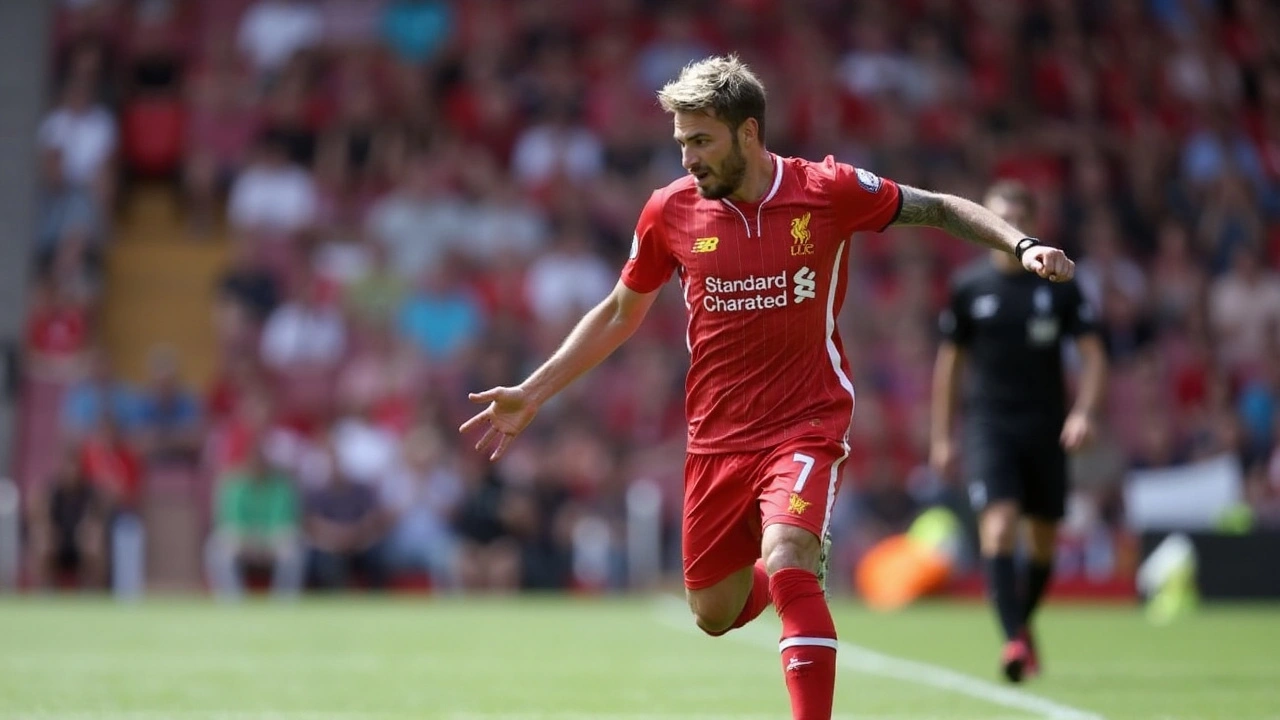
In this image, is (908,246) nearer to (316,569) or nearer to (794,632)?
(316,569)

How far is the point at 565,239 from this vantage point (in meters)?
21.4

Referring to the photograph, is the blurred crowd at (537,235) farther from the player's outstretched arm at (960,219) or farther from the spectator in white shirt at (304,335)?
the player's outstretched arm at (960,219)

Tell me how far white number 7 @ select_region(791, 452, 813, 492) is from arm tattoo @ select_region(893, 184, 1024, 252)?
867 mm

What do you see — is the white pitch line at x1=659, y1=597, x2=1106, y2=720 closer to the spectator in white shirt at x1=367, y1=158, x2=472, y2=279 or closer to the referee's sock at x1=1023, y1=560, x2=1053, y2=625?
the referee's sock at x1=1023, y1=560, x2=1053, y2=625

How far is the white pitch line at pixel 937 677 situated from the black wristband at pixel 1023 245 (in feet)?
8.11

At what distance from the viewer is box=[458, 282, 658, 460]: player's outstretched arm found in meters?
6.62

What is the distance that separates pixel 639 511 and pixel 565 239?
134 inches

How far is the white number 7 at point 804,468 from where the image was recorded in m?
6.20

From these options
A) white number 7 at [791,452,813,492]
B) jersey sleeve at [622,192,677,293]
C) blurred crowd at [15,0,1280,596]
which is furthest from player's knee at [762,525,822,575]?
blurred crowd at [15,0,1280,596]

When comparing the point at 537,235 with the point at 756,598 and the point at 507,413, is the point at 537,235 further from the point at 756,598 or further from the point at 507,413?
the point at 507,413

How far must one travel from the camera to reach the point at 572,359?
6.78 meters

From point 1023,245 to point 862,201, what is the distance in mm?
593

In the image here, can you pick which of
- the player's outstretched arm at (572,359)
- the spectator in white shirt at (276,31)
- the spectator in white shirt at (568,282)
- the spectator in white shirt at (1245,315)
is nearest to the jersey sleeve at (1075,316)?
the player's outstretched arm at (572,359)

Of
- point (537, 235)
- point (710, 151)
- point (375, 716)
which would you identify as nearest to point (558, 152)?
point (537, 235)
